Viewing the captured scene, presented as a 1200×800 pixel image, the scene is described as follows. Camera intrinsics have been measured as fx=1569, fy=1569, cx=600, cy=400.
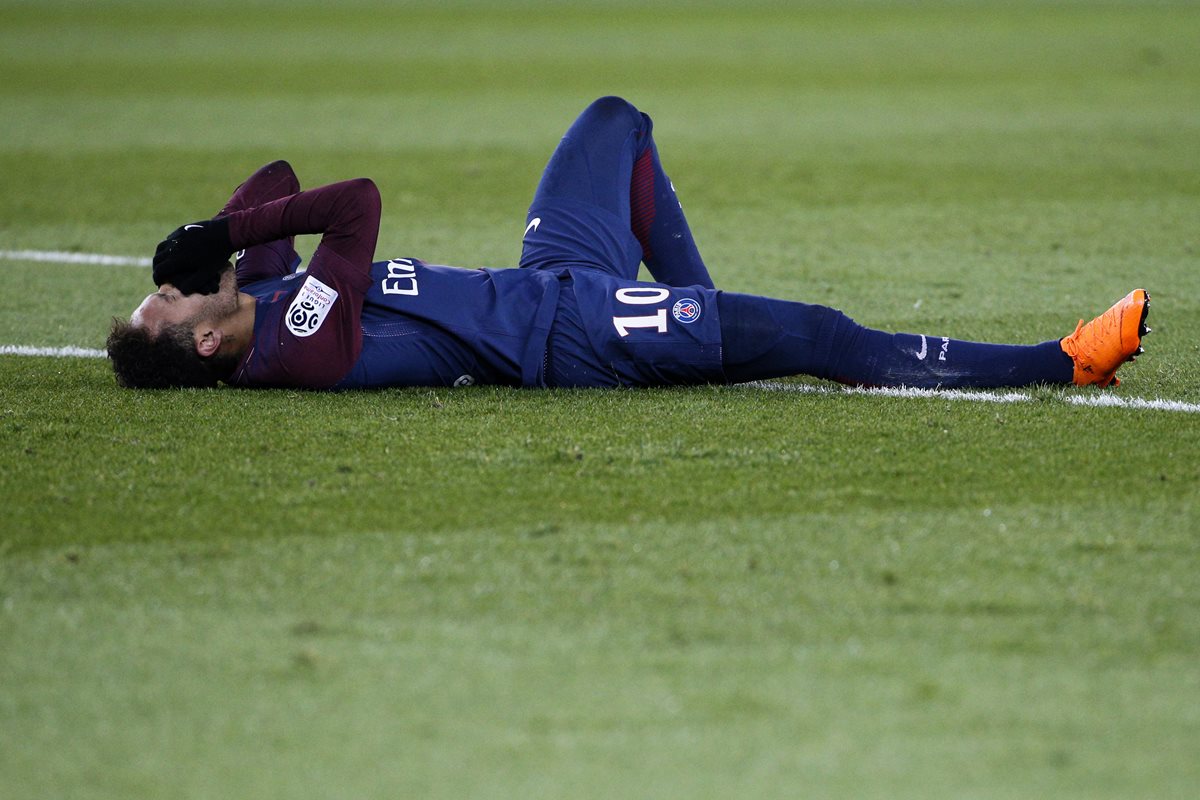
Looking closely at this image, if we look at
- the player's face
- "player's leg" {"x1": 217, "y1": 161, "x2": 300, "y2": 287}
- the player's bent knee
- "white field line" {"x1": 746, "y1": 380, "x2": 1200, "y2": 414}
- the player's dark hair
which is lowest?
the player's dark hair

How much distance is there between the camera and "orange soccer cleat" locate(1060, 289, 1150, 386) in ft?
14.0

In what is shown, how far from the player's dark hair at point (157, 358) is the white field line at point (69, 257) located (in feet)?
8.87

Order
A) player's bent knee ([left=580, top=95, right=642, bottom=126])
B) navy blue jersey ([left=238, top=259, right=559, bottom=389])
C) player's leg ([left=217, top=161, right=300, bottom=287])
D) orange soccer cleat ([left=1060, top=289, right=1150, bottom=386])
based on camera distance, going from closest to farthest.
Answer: orange soccer cleat ([left=1060, top=289, right=1150, bottom=386]), navy blue jersey ([left=238, top=259, right=559, bottom=389]), player's leg ([left=217, top=161, right=300, bottom=287]), player's bent knee ([left=580, top=95, right=642, bottom=126])

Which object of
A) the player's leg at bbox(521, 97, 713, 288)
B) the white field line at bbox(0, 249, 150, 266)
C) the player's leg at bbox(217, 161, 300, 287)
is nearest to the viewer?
the player's leg at bbox(217, 161, 300, 287)

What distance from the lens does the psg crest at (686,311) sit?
175 inches

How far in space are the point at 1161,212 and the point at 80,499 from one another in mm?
6350

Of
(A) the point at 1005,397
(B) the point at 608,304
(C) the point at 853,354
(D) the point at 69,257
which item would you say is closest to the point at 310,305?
(B) the point at 608,304

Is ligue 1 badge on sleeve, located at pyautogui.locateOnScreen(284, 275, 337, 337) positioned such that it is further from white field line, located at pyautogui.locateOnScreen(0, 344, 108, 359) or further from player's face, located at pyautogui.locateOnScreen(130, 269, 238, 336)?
white field line, located at pyautogui.locateOnScreen(0, 344, 108, 359)

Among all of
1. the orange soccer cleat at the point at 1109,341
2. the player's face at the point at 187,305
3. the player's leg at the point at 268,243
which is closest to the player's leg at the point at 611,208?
the player's leg at the point at 268,243

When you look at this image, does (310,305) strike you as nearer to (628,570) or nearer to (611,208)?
(611,208)

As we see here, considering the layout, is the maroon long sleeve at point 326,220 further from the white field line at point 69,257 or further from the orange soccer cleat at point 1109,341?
the white field line at point 69,257

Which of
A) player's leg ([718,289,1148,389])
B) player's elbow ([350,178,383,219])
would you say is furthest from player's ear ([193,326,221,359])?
player's leg ([718,289,1148,389])

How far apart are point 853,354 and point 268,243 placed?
5.69 ft

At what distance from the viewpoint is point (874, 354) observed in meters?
4.51
